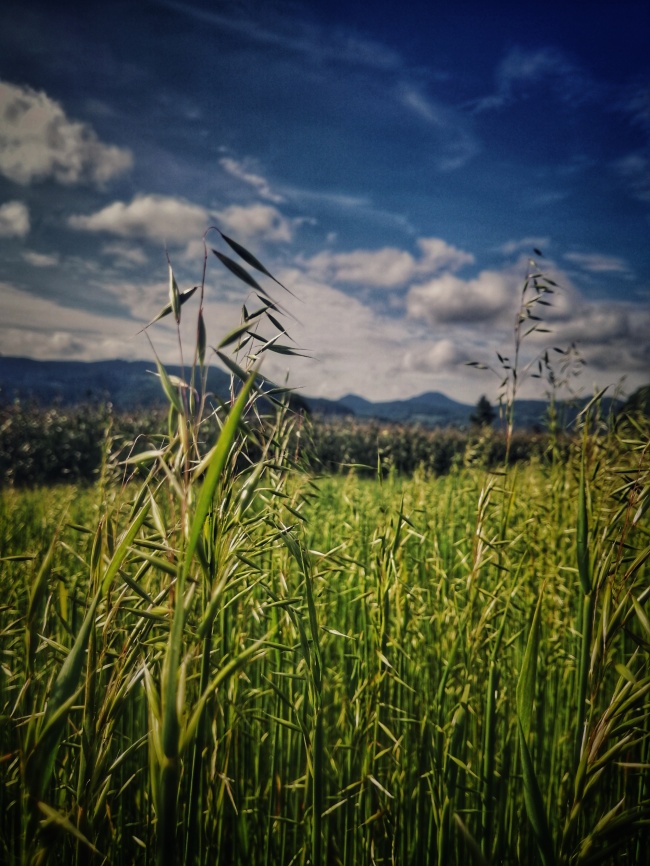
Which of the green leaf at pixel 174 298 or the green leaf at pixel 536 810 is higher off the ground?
the green leaf at pixel 174 298

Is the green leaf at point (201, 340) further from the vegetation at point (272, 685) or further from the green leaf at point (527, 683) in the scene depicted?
the green leaf at point (527, 683)

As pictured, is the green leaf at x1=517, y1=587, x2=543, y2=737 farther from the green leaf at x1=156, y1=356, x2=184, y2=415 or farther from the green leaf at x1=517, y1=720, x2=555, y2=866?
the green leaf at x1=156, y1=356, x2=184, y2=415

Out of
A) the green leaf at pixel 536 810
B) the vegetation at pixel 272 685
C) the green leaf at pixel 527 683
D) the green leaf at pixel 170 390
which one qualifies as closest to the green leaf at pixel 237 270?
the vegetation at pixel 272 685

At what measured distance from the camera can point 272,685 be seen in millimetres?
1008

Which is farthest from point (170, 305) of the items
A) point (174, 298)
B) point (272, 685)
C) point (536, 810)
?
point (536, 810)

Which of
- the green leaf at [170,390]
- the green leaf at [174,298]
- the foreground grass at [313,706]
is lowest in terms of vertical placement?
the foreground grass at [313,706]

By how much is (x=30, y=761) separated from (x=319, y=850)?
67cm

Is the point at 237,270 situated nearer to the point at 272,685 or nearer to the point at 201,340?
the point at 201,340

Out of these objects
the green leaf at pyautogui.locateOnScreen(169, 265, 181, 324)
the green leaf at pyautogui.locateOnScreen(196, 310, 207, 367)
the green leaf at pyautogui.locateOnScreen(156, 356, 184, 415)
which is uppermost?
the green leaf at pyautogui.locateOnScreen(169, 265, 181, 324)

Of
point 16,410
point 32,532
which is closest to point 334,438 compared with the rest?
point 16,410

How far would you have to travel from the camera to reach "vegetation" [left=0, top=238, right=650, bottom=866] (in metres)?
0.68

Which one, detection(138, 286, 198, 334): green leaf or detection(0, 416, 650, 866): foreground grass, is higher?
detection(138, 286, 198, 334): green leaf

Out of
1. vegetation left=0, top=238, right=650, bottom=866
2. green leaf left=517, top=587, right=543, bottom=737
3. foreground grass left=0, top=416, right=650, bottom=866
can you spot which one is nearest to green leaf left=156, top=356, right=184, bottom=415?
vegetation left=0, top=238, right=650, bottom=866

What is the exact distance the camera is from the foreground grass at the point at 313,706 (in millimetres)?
717
